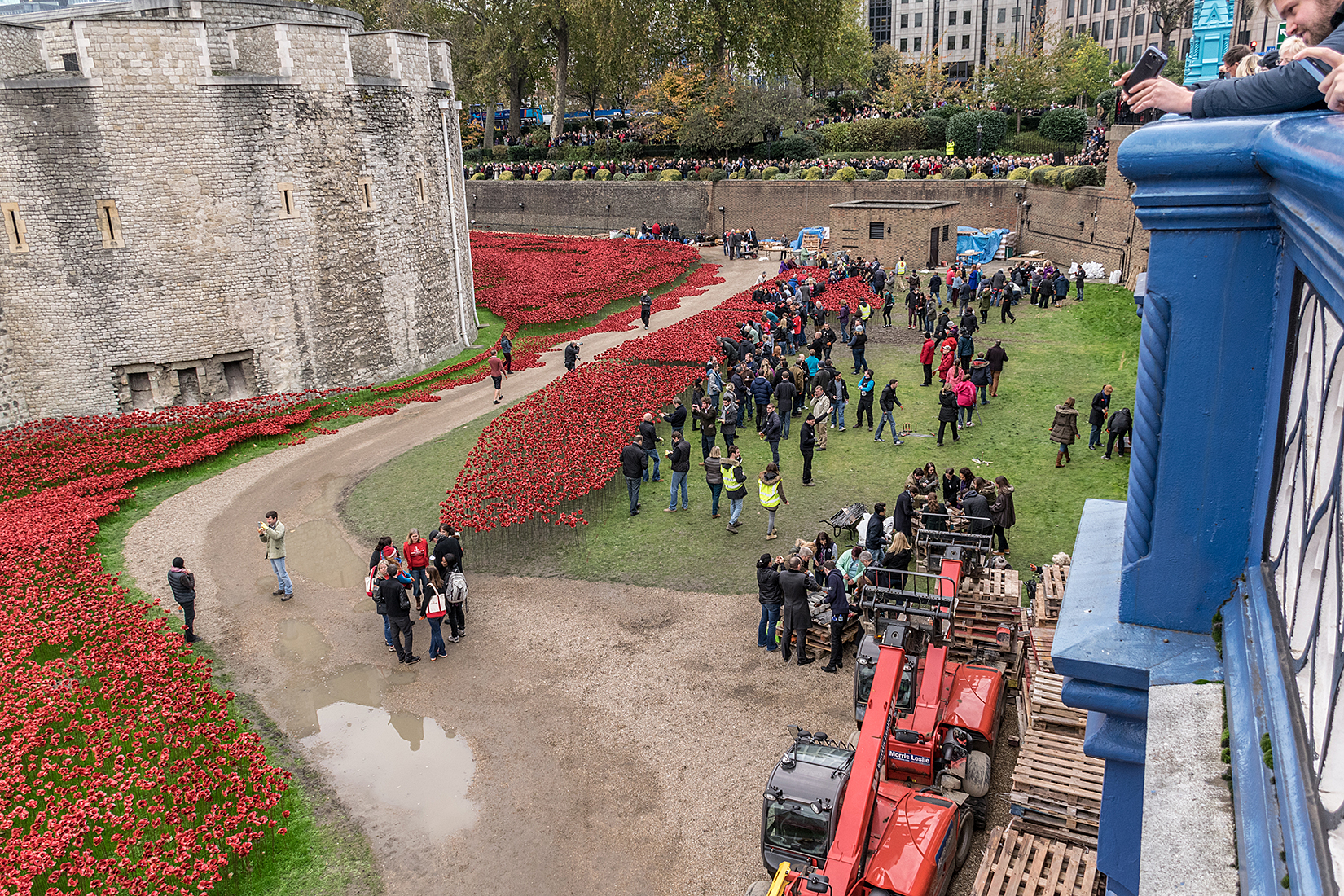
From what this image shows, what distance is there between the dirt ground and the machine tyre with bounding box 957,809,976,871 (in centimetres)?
15

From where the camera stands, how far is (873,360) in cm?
2970

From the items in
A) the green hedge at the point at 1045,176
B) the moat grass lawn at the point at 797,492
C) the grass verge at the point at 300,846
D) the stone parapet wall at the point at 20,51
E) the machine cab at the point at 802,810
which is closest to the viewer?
the machine cab at the point at 802,810

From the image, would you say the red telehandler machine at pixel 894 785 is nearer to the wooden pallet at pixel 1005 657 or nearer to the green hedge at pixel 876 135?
Result: the wooden pallet at pixel 1005 657

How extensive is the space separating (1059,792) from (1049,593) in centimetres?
347

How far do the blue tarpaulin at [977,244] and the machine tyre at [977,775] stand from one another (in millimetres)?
37709

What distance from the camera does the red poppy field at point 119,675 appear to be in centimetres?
1002

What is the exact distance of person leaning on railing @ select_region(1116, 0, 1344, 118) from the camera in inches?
111

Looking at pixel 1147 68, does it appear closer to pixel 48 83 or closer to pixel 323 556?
pixel 323 556

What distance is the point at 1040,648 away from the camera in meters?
11.3

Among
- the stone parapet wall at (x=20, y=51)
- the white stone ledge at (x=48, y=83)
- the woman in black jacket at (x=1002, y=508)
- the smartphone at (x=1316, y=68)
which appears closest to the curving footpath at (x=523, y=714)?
the woman in black jacket at (x=1002, y=508)

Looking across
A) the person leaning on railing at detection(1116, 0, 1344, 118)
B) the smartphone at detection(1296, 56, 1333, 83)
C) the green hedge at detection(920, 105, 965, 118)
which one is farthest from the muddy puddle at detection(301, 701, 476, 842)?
the green hedge at detection(920, 105, 965, 118)

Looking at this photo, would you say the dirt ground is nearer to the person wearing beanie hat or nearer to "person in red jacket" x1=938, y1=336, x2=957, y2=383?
the person wearing beanie hat

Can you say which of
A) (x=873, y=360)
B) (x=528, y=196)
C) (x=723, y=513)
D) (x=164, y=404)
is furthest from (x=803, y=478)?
(x=528, y=196)

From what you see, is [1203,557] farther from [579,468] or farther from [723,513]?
[579,468]
